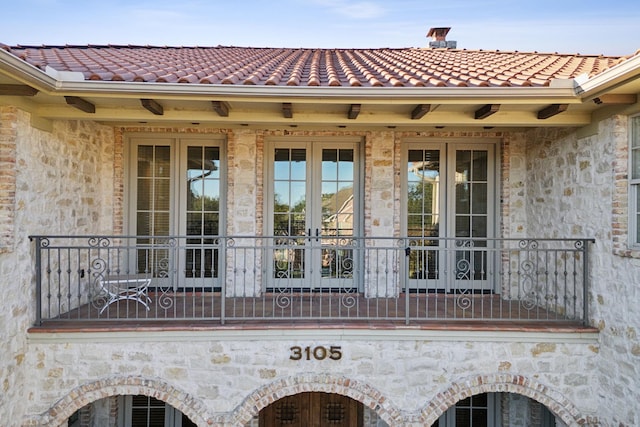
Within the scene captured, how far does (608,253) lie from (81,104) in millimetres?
6396

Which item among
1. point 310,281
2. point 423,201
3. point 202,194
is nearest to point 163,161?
point 202,194

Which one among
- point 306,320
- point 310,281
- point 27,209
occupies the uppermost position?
point 27,209

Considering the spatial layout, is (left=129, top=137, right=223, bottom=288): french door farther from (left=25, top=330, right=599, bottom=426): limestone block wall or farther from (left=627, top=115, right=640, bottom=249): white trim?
(left=627, top=115, right=640, bottom=249): white trim

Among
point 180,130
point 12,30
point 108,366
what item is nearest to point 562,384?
point 108,366

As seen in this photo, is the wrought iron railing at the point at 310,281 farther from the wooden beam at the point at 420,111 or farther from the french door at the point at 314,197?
the wooden beam at the point at 420,111

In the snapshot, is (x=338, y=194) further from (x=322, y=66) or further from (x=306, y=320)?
(x=306, y=320)

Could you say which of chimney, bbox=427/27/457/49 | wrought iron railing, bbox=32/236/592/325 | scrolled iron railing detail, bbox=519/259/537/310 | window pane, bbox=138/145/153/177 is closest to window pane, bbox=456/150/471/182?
wrought iron railing, bbox=32/236/592/325

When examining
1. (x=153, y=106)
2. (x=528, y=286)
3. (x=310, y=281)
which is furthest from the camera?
(x=528, y=286)

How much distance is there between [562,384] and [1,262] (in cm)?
654

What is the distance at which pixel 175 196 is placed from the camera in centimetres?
698

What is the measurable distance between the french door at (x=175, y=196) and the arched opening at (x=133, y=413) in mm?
1952

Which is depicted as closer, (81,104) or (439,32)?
(81,104)

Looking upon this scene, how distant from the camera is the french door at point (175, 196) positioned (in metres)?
6.96

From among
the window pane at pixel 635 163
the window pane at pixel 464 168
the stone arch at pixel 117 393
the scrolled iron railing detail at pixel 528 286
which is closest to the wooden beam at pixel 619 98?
the window pane at pixel 635 163
